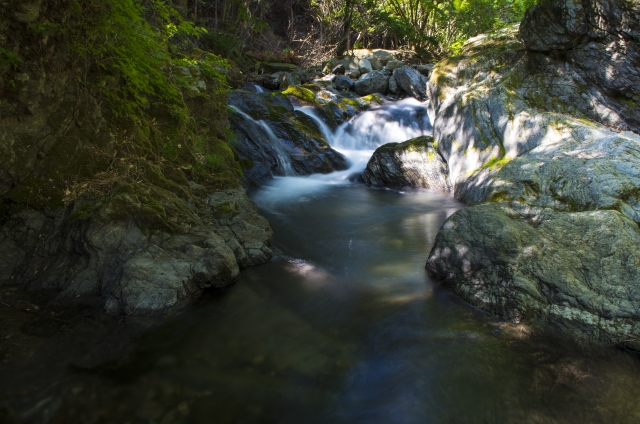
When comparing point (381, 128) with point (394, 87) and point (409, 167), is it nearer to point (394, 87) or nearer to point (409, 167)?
point (409, 167)

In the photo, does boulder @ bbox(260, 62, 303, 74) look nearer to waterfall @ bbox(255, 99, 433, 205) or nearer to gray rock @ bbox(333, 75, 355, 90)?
gray rock @ bbox(333, 75, 355, 90)

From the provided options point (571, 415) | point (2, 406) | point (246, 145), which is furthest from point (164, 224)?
point (246, 145)

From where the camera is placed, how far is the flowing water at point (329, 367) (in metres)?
2.85

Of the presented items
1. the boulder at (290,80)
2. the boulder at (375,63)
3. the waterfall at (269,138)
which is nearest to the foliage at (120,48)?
the waterfall at (269,138)

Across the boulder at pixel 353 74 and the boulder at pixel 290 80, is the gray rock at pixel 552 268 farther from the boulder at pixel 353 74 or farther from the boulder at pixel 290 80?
the boulder at pixel 353 74

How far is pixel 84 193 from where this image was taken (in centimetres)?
430

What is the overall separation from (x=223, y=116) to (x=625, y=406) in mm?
8064

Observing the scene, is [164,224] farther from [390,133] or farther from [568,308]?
[390,133]

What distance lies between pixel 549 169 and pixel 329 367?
4312 mm

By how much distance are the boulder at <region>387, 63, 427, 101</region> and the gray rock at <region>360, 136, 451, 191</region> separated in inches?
302

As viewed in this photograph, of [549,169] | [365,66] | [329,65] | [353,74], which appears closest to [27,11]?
[549,169]

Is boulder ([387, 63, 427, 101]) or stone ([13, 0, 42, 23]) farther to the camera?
boulder ([387, 63, 427, 101])

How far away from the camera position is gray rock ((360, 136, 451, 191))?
9812 millimetres

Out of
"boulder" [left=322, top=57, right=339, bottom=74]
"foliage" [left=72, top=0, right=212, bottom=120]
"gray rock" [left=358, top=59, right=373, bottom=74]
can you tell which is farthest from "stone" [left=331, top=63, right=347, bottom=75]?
"foliage" [left=72, top=0, right=212, bottom=120]
